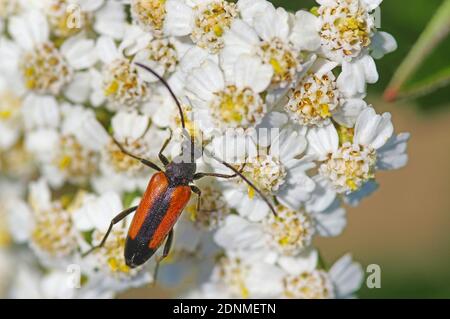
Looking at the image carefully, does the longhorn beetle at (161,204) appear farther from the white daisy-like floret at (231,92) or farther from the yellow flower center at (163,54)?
the white daisy-like floret at (231,92)

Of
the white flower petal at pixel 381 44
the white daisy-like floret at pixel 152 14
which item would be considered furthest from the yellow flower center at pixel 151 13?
the white flower petal at pixel 381 44

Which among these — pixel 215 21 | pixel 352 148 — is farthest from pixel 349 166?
pixel 215 21

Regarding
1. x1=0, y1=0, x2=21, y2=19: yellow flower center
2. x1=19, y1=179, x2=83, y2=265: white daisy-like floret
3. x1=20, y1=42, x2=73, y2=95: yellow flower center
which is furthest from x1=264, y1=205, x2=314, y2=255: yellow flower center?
x1=0, y1=0, x2=21, y2=19: yellow flower center

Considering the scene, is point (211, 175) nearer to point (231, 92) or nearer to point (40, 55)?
point (231, 92)

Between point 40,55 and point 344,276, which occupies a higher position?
point 40,55

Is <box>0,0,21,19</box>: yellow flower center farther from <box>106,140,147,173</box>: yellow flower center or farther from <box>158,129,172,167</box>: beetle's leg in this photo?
<box>158,129,172,167</box>: beetle's leg

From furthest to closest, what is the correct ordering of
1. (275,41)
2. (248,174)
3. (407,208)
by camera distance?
1. (407,208)
2. (248,174)
3. (275,41)
